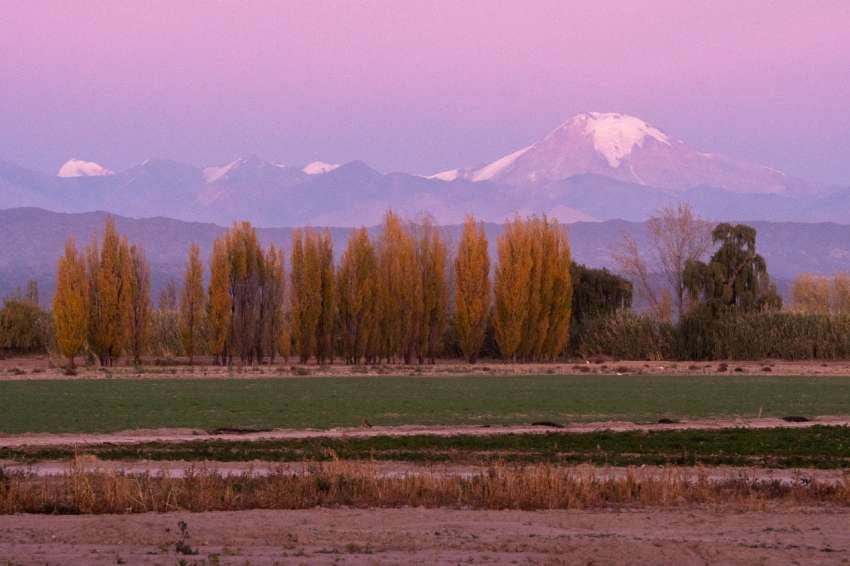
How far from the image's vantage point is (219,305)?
77750 millimetres

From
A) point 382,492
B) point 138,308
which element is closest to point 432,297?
point 138,308

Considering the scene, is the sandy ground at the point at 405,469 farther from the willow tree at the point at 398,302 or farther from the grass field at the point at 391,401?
the willow tree at the point at 398,302

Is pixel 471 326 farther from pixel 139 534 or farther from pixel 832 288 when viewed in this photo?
pixel 139 534

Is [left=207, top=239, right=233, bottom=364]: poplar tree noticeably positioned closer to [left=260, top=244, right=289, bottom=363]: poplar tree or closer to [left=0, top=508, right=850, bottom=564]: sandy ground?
[left=260, top=244, right=289, bottom=363]: poplar tree

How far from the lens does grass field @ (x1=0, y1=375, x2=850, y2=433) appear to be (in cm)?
3641

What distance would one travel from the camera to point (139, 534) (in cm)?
1655

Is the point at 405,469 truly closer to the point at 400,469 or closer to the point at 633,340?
the point at 400,469

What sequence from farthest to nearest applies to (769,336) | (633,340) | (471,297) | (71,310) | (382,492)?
1. (633,340)
2. (471,297)
3. (769,336)
4. (71,310)
5. (382,492)

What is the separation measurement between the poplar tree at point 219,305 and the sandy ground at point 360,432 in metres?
44.0

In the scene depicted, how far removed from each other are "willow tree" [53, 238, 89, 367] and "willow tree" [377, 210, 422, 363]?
16970 mm

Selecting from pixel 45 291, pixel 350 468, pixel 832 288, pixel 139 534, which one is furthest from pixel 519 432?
pixel 45 291

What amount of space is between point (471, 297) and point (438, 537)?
215 feet

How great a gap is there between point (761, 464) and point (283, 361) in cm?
5825

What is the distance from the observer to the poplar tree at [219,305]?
7731 cm
